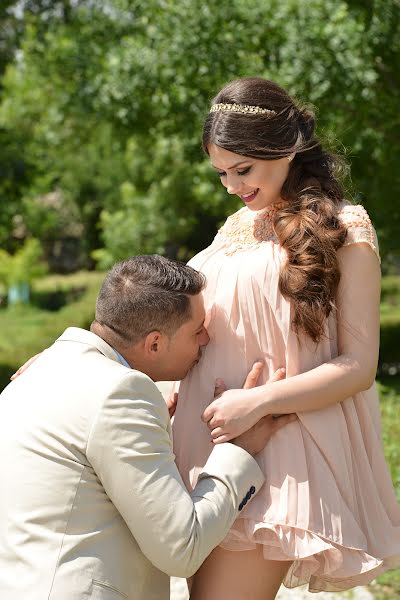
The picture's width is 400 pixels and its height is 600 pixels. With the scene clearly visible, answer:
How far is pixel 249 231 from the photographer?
10.3ft

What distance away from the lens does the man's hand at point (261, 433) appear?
9.31ft

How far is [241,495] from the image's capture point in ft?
8.80

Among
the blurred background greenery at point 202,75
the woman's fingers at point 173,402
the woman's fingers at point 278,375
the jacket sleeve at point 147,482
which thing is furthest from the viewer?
the blurred background greenery at point 202,75

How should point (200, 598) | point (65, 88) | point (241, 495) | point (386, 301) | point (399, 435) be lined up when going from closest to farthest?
1. point (241, 495)
2. point (200, 598)
3. point (399, 435)
4. point (65, 88)
5. point (386, 301)

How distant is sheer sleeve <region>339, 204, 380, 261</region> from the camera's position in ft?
9.33

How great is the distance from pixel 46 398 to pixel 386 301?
23.7m

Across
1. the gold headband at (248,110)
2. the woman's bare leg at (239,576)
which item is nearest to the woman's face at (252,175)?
the gold headband at (248,110)

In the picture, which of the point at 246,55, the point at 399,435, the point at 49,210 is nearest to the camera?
the point at 399,435

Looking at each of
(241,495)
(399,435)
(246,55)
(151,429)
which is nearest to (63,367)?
(151,429)

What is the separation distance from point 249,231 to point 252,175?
225mm

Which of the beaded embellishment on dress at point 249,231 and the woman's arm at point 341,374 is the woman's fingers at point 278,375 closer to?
the woman's arm at point 341,374

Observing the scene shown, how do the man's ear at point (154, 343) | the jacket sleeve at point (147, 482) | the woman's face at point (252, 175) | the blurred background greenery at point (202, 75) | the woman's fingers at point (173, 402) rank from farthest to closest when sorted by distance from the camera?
1. the blurred background greenery at point (202, 75)
2. the woman's fingers at point (173, 402)
3. the woman's face at point (252, 175)
4. the man's ear at point (154, 343)
5. the jacket sleeve at point (147, 482)

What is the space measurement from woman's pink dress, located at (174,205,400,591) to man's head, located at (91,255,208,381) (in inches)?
7.0

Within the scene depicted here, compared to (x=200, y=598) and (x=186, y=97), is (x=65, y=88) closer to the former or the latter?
(x=186, y=97)
